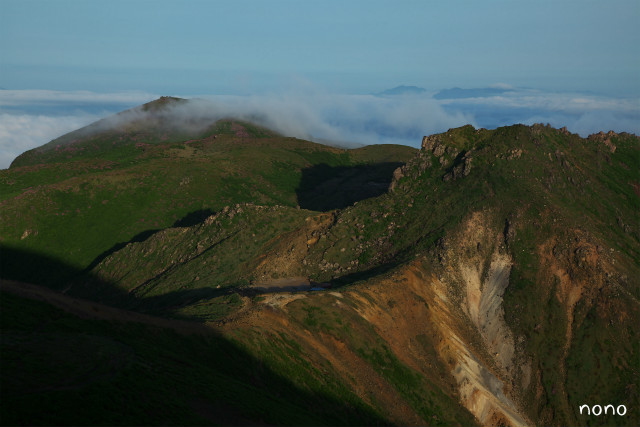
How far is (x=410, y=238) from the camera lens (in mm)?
92250

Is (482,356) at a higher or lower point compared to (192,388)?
lower

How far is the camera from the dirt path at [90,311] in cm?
4844

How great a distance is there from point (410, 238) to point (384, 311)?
24515mm

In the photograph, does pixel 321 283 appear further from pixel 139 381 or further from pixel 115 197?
pixel 115 197

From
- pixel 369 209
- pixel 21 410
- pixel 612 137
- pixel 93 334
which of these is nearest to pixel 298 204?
pixel 369 209

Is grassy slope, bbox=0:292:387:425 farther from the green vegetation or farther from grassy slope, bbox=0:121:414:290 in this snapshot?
grassy slope, bbox=0:121:414:290

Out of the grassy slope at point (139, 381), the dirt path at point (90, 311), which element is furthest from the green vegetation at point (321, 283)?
the dirt path at point (90, 311)

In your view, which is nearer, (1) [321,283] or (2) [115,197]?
(1) [321,283]

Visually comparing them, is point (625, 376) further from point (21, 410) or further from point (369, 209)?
point (21, 410)

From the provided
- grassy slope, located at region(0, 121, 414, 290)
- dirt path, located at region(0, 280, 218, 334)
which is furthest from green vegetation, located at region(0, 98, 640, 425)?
dirt path, located at region(0, 280, 218, 334)

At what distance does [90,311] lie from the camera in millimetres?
49250

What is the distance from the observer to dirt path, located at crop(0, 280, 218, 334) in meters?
48.4

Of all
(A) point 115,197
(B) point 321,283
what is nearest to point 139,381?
(B) point 321,283

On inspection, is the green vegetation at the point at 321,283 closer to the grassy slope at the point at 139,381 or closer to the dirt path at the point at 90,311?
the grassy slope at the point at 139,381
